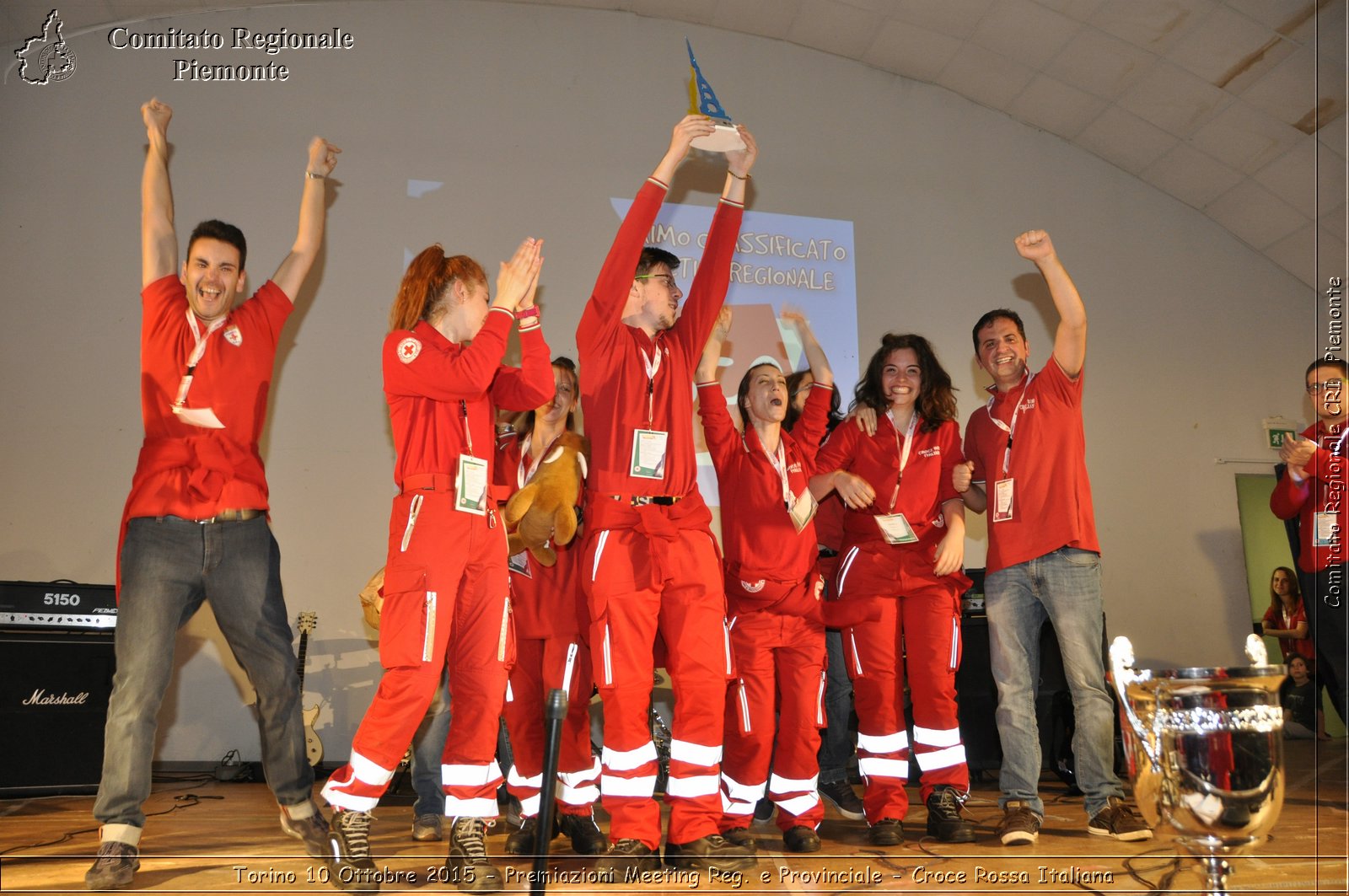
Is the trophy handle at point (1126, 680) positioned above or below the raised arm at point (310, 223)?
below

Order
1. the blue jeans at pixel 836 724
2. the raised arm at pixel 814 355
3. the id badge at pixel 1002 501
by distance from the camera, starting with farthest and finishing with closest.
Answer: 1. the blue jeans at pixel 836 724
2. the raised arm at pixel 814 355
3. the id badge at pixel 1002 501

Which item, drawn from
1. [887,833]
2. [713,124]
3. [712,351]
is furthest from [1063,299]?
[887,833]

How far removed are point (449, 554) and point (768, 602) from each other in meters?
1.23

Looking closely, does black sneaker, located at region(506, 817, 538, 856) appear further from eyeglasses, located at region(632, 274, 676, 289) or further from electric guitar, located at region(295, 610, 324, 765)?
electric guitar, located at region(295, 610, 324, 765)

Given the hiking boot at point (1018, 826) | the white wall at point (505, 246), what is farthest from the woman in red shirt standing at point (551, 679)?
the white wall at point (505, 246)

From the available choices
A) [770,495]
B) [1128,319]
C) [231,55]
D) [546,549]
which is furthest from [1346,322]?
[231,55]

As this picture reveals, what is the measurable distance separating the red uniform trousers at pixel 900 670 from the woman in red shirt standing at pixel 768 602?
0.19 metres

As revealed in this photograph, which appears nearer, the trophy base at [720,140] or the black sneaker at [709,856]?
the black sneaker at [709,856]

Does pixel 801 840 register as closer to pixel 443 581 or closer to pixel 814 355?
pixel 443 581

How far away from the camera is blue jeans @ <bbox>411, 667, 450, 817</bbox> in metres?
3.52

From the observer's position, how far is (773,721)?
→ 3.32 m

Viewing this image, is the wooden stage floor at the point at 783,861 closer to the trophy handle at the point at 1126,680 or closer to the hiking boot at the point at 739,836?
the hiking boot at the point at 739,836

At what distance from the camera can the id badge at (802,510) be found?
3475mm

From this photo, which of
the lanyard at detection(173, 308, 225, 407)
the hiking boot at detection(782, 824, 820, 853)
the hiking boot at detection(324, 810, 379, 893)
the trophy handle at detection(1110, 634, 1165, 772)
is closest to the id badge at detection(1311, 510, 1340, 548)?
the trophy handle at detection(1110, 634, 1165, 772)
